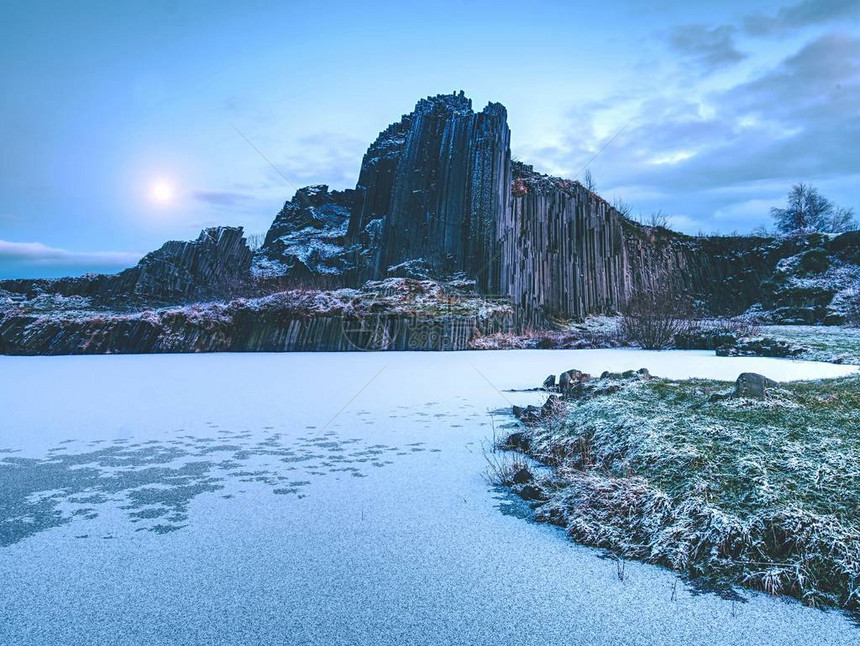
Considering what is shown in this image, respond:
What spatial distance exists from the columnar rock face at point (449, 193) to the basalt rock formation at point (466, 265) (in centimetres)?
7

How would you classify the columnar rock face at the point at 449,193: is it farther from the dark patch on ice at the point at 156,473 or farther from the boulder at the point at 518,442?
the dark patch on ice at the point at 156,473

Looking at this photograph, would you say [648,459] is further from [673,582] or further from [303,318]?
[303,318]

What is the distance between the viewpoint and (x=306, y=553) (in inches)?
88.0

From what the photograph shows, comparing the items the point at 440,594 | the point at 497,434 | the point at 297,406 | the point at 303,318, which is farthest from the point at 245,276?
the point at 440,594

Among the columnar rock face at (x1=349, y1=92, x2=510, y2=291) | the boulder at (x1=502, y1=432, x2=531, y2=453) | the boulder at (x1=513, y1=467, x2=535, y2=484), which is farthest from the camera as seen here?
the columnar rock face at (x1=349, y1=92, x2=510, y2=291)

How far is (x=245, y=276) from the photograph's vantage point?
3291 cm

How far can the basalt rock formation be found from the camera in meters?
16.5

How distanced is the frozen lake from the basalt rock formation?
37.1 feet

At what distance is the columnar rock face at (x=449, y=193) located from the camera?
80.2ft

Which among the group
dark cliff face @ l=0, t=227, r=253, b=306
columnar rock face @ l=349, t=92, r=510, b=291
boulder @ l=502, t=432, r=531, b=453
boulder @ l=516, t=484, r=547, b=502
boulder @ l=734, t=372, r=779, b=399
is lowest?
boulder @ l=516, t=484, r=547, b=502

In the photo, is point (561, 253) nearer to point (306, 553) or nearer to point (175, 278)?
point (175, 278)

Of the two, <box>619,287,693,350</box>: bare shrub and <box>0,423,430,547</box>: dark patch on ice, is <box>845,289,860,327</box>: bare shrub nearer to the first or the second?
<box>619,287,693,350</box>: bare shrub

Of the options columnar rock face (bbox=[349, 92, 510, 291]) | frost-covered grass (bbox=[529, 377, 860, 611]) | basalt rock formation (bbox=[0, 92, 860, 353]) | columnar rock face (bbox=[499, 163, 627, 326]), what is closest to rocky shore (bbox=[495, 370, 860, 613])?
frost-covered grass (bbox=[529, 377, 860, 611])

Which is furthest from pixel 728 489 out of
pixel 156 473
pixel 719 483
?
pixel 156 473
